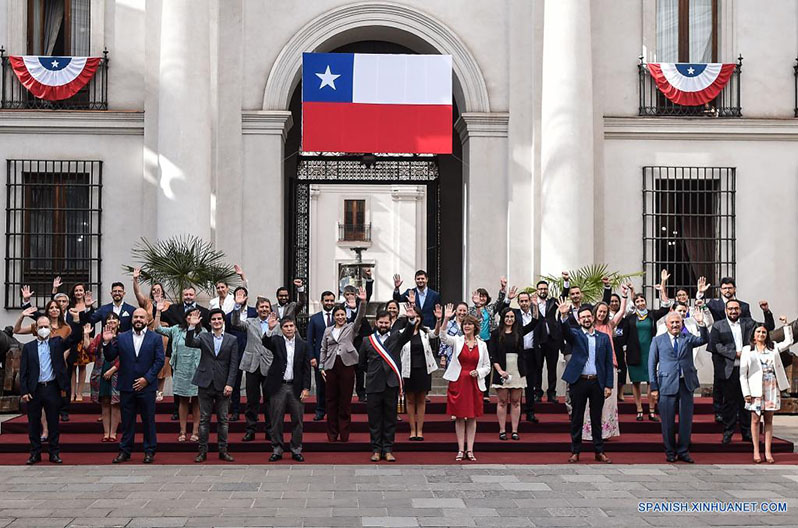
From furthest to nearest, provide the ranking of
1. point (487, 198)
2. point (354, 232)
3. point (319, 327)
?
1. point (354, 232)
2. point (487, 198)
3. point (319, 327)

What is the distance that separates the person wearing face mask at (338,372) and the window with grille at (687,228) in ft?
23.2

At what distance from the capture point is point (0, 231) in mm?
17406

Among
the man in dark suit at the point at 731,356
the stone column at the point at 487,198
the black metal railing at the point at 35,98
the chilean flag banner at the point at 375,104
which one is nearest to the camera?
the man in dark suit at the point at 731,356

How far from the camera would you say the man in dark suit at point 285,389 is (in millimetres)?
11969

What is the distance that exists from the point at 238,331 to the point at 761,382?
636 centimetres

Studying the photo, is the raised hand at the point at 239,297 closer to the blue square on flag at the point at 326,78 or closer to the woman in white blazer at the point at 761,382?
the blue square on flag at the point at 326,78

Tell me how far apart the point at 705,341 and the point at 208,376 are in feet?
19.4

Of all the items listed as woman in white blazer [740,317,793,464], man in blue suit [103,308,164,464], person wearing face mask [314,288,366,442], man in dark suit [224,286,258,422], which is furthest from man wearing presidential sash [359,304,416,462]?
woman in white blazer [740,317,793,464]

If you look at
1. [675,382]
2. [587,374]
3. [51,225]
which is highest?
[51,225]

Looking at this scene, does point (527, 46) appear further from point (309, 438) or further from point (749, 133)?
point (309, 438)

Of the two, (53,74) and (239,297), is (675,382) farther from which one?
(53,74)

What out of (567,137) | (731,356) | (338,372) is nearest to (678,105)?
(567,137)

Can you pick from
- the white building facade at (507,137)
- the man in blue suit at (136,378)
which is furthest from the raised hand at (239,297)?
the white building facade at (507,137)

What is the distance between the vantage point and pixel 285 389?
1202cm
